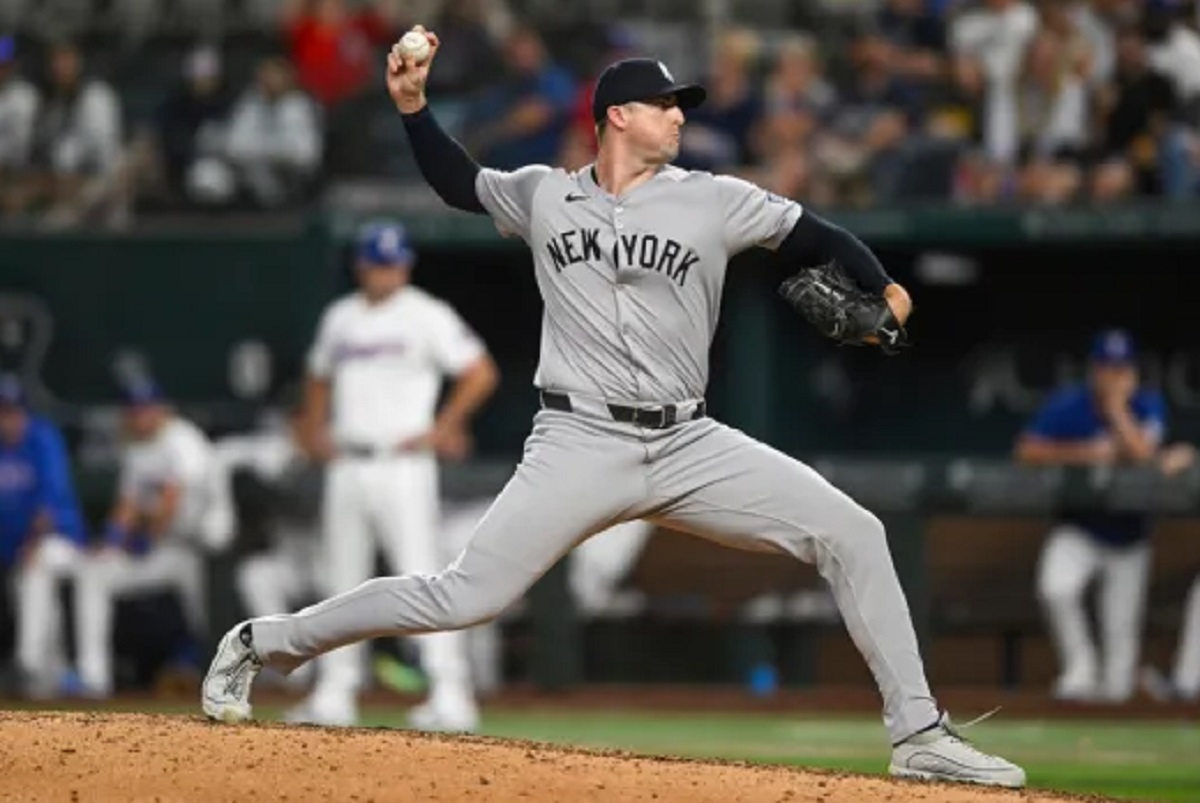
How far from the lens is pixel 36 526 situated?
13305mm

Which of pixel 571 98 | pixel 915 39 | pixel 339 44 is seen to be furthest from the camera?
pixel 339 44

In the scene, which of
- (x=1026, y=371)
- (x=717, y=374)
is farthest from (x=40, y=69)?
(x=1026, y=371)

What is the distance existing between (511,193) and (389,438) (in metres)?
4.54

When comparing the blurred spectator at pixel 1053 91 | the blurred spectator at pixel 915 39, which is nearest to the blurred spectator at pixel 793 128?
the blurred spectator at pixel 915 39

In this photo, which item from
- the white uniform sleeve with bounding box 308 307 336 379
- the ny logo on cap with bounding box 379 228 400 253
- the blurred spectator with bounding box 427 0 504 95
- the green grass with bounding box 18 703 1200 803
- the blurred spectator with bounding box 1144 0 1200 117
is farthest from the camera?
the blurred spectator with bounding box 427 0 504 95

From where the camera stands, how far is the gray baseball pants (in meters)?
6.36

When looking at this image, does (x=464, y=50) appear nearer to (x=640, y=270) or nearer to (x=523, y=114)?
(x=523, y=114)

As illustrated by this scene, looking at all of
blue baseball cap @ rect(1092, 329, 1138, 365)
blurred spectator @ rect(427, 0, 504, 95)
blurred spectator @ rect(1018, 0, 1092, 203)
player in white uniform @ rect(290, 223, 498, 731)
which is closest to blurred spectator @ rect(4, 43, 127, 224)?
blurred spectator @ rect(427, 0, 504, 95)

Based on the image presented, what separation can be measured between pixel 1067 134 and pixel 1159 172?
592 mm

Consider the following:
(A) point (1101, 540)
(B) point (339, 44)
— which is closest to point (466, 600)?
(A) point (1101, 540)

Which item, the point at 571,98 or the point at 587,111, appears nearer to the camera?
the point at 587,111

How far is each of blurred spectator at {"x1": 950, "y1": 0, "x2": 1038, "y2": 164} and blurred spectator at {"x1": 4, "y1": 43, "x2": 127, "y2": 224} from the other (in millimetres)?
4865

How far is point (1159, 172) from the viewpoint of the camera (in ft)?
45.1

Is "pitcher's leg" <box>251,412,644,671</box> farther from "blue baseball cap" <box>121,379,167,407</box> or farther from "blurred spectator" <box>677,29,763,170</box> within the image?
"blurred spectator" <box>677,29,763,170</box>
